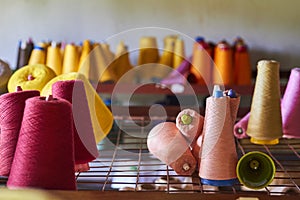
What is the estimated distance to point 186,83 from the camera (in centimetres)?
173

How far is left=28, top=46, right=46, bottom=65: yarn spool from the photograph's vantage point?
175 cm

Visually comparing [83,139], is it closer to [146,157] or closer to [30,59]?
[146,157]

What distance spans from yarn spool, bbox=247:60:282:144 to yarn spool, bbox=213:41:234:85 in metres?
0.90

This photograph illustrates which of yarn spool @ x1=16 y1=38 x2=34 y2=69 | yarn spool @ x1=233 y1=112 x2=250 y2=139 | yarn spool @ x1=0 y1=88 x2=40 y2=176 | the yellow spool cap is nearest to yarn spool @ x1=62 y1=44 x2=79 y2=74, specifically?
yarn spool @ x1=16 y1=38 x2=34 y2=69

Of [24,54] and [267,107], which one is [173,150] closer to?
[267,107]

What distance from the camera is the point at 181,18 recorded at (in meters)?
2.07

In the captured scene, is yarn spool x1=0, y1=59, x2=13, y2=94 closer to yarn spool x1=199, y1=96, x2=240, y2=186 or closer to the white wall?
yarn spool x1=199, y1=96, x2=240, y2=186

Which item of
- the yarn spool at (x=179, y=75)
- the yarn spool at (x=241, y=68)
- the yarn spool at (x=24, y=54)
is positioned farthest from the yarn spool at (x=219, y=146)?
the yarn spool at (x=24, y=54)

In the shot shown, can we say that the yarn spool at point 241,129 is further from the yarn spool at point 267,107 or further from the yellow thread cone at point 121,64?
the yellow thread cone at point 121,64

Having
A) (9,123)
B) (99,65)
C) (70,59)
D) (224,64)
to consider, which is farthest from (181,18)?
(9,123)

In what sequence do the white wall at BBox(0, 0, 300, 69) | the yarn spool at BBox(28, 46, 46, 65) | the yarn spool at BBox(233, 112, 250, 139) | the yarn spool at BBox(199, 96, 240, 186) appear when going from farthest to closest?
the white wall at BBox(0, 0, 300, 69), the yarn spool at BBox(28, 46, 46, 65), the yarn spool at BBox(233, 112, 250, 139), the yarn spool at BBox(199, 96, 240, 186)

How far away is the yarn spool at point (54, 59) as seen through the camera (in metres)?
1.76

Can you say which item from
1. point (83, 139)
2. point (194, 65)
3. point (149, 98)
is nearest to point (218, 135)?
point (83, 139)

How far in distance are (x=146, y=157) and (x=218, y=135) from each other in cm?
23
